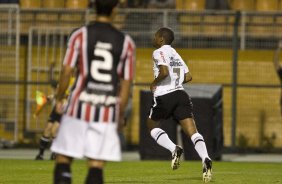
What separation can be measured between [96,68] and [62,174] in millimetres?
965

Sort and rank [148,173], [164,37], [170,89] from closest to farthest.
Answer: [164,37] → [170,89] → [148,173]

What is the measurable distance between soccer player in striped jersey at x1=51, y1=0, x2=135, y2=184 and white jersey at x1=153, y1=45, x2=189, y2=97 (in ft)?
22.8

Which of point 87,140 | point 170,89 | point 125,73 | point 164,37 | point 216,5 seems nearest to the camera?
point 87,140

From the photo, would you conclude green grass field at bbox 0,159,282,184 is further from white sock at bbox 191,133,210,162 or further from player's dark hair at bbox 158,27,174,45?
player's dark hair at bbox 158,27,174,45

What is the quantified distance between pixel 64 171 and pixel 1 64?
18.5 m

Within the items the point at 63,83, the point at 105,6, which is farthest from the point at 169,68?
the point at 105,6

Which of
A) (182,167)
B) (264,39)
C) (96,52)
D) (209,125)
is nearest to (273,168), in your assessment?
(182,167)

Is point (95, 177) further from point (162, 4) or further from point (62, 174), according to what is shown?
point (162, 4)

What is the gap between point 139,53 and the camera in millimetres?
27359

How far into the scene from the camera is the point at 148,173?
17.5 metres

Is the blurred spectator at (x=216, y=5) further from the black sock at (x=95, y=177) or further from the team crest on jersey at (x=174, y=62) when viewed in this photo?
the black sock at (x=95, y=177)

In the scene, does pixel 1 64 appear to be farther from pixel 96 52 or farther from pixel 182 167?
pixel 96 52

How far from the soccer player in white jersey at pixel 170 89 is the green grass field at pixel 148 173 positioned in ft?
2.09

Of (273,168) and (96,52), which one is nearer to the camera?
(96,52)
